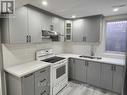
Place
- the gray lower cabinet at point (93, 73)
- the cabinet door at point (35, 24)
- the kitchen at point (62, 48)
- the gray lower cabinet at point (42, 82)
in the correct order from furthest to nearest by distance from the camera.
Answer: the gray lower cabinet at point (93, 73) → the cabinet door at point (35, 24) → the gray lower cabinet at point (42, 82) → the kitchen at point (62, 48)

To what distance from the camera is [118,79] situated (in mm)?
2455

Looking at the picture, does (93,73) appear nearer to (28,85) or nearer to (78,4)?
(28,85)

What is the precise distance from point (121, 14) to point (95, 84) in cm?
240

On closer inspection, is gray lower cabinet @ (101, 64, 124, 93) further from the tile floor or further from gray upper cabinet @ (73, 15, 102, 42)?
gray upper cabinet @ (73, 15, 102, 42)

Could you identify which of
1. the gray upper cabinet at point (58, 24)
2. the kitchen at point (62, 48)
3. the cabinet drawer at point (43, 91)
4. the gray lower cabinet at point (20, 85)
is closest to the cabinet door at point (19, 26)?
the kitchen at point (62, 48)

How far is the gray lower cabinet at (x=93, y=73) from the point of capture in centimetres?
274

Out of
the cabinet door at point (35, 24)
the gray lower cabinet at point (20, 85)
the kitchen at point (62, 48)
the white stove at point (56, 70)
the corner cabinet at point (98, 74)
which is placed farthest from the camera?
the corner cabinet at point (98, 74)

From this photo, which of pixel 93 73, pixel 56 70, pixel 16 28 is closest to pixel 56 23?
pixel 16 28

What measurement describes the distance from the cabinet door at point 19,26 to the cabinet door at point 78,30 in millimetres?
1919

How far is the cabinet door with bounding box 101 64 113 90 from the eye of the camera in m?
2.56

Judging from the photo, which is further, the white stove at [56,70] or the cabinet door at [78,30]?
the cabinet door at [78,30]

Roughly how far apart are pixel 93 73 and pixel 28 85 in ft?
6.52

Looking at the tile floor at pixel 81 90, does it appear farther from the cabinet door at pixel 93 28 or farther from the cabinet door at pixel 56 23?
the cabinet door at pixel 56 23

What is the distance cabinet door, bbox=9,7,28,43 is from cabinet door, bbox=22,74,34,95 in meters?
0.78
